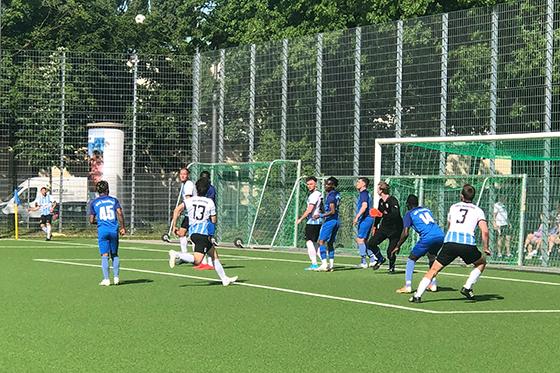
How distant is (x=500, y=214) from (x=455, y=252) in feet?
35.8

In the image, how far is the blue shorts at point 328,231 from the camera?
67.1 feet

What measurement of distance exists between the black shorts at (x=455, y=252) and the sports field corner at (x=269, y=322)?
2.17 feet

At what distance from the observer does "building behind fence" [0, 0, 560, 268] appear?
24.2m

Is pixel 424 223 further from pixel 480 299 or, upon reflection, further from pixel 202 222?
pixel 202 222

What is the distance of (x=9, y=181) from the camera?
35.8m

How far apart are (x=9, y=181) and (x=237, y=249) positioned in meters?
10.8

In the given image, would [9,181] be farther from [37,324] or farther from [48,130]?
[37,324]

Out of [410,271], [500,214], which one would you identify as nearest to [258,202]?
[500,214]

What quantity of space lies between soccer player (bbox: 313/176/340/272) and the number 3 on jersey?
5.34 meters

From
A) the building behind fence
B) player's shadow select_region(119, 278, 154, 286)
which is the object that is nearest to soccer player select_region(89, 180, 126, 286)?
player's shadow select_region(119, 278, 154, 286)

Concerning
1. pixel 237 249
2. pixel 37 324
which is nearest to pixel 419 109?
pixel 237 249

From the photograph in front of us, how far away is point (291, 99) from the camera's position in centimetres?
3081

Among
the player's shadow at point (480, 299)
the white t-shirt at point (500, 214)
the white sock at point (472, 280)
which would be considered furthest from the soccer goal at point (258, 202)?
the white sock at point (472, 280)

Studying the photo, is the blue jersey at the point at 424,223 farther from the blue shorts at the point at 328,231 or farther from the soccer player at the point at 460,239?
the blue shorts at the point at 328,231
